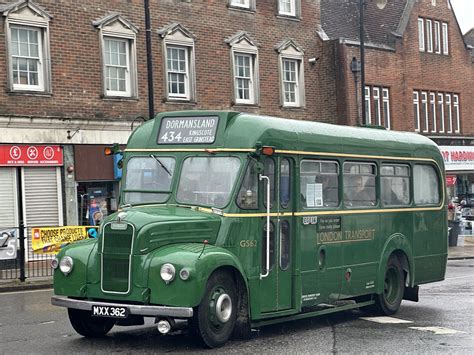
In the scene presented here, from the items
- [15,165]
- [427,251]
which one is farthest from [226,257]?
[15,165]

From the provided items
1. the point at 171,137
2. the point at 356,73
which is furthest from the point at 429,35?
the point at 171,137

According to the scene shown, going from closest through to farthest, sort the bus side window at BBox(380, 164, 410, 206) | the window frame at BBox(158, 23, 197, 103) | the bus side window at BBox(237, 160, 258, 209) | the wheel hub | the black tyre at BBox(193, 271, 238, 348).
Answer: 1. the black tyre at BBox(193, 271, 238, 348)
2. the wheel hub
3. the bus side window at BBox(237, 160, 258, 209)
4. the bus side window at BBox(380, 164, 410, 206)
5. the window frame at BBox(158, 23, 197, 103)

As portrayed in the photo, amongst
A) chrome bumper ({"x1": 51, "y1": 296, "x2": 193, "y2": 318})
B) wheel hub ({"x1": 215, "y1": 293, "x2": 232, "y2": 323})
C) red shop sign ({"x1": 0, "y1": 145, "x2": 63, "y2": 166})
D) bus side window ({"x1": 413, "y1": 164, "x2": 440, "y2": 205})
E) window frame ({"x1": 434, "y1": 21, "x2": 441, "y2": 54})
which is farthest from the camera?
window frame ({"x1": 434, "y1": 21, "x2": 441, "y2": 54})

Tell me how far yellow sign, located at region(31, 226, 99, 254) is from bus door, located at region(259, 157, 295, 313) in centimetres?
977

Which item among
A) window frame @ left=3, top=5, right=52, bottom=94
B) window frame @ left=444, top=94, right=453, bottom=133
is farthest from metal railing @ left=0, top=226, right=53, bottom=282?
window frame @ left=444, top=94, right=453, bottom=133

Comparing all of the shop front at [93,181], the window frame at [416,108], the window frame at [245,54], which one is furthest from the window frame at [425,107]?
the shop front at [93,181]

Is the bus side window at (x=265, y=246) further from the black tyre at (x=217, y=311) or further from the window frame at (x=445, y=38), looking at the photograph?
the window frame at (x=445, y=38)

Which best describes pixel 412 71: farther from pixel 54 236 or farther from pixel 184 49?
pixel 54 236

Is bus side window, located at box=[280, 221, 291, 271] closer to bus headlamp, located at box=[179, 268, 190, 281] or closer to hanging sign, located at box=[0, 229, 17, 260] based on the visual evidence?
bus headlamp, located at box=[179, 268, 190, 281]

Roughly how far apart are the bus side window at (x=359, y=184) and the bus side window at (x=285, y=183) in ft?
4.92

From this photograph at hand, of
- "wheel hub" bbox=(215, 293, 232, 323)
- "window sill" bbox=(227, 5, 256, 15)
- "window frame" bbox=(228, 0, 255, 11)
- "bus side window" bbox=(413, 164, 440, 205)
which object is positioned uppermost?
"window frame" bbox=(228, 0, 255, 11)

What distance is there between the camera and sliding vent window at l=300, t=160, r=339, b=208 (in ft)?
38.6

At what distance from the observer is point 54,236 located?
20297mm

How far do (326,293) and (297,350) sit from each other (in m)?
2.05
